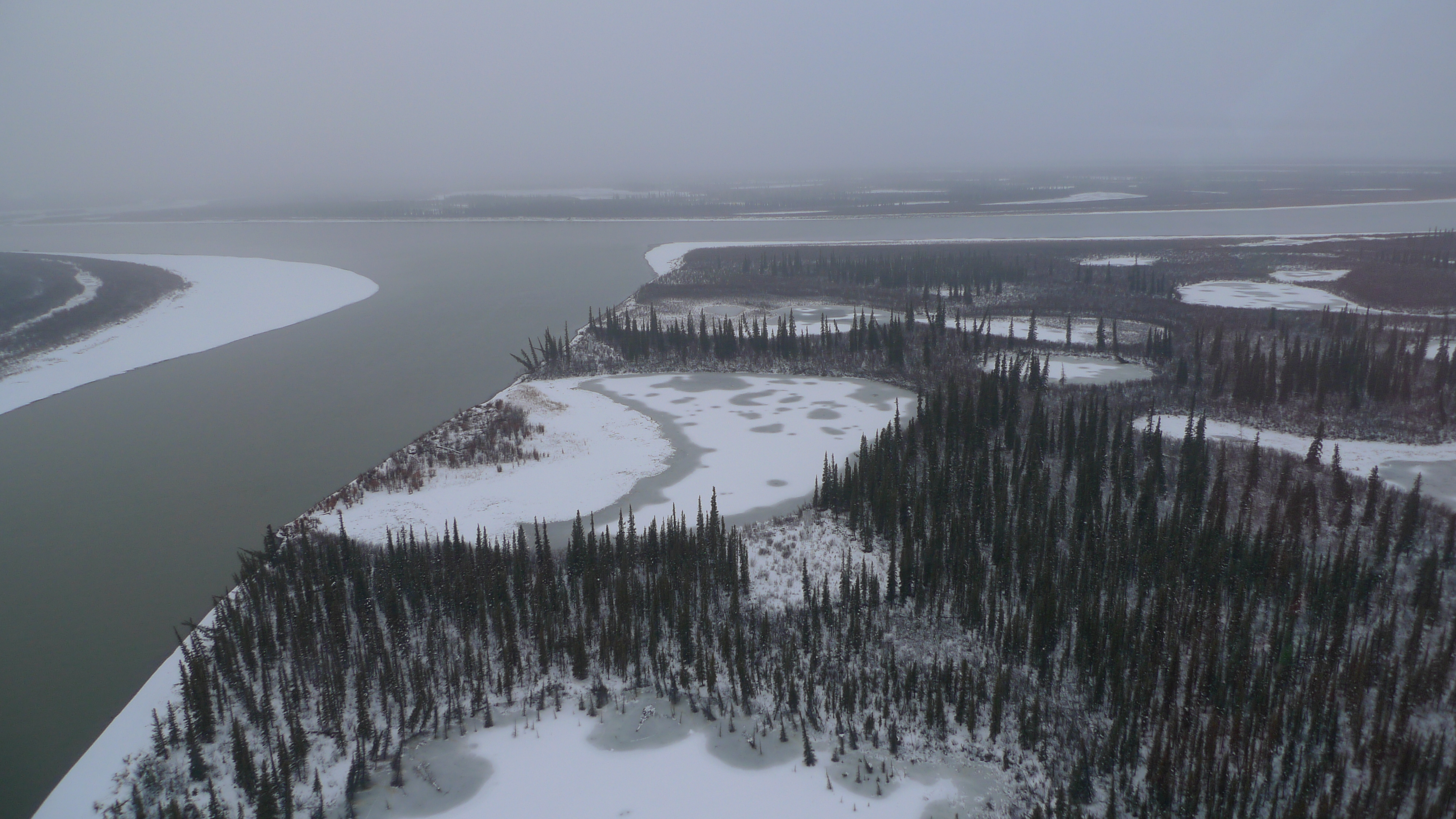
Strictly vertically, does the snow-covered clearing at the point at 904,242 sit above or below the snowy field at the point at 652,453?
above

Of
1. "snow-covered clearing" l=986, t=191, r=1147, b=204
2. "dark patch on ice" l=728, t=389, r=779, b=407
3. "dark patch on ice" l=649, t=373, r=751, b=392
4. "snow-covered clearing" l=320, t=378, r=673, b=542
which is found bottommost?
"snow-covered clearing" l=320, t=378, r=673, b=542

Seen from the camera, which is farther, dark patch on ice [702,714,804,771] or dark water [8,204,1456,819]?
dark water [8,204,1456,819]

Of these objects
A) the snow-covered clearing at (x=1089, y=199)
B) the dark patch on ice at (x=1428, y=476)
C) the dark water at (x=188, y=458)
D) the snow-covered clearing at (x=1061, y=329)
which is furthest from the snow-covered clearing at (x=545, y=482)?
the snow-covered clearing at (x=1089, y=199)

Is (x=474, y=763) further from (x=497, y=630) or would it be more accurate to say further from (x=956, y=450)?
(x=956, y=450)

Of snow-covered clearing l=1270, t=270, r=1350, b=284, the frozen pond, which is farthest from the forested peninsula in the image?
snow-covered clearing l=1270, t=270, r=1350, b=284

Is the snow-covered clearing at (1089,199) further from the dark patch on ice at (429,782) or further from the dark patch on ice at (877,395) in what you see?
the dark patch on ice at (429,782)

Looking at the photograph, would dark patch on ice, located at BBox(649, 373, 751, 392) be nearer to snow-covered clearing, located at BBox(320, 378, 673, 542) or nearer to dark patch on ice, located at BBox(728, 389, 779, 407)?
dark patch on ice, located at BBox(728, 389, 779, 407)
